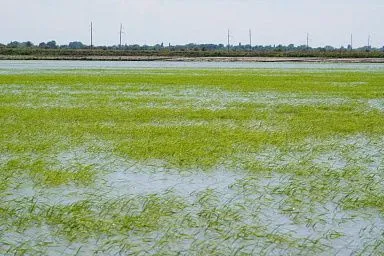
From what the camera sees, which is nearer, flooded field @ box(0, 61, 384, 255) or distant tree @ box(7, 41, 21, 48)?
flooded field @ box(0, 61, 384, 255)

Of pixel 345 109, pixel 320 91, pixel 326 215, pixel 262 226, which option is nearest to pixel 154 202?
pixel 262 226

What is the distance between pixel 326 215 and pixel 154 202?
2.55 metres

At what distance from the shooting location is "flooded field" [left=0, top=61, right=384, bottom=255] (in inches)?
297

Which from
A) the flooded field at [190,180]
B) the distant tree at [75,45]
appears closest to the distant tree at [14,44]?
the distant tree at [75,45]

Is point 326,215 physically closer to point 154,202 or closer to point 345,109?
point 154,202

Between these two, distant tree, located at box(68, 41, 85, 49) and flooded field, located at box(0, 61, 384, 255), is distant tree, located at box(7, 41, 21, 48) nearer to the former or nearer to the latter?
distant tree, located at box(68, 41, 85, 49)

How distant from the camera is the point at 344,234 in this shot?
25.7 ft

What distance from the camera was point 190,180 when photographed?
1066 centimetres

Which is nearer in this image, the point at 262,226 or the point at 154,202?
the point at 262,226

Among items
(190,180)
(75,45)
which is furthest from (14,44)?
(190,180)

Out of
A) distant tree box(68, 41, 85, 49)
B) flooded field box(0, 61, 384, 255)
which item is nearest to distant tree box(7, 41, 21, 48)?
distant tree box(68, 41, 85, 49)

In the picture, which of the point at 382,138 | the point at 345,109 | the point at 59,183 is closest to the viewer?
the point at 59,183

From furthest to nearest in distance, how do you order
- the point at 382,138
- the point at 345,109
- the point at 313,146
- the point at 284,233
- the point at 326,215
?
the point at 345,109, the point at 382,138, the point at 313,146, the point at 326,215, the point at 284,233

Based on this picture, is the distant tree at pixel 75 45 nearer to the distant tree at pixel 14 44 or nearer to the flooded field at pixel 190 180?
the distant tree at pixel 14 44
